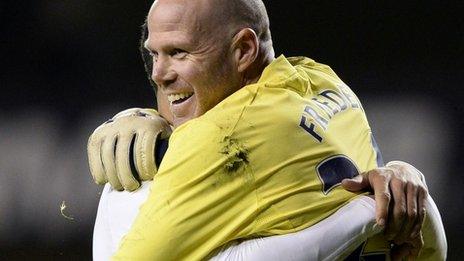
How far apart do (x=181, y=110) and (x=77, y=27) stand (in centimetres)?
117

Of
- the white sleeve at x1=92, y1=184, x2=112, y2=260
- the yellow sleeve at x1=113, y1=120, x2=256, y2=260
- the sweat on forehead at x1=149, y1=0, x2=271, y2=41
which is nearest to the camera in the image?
the yellow sleeve at x1=113, y1=120, x2=256, y2=260

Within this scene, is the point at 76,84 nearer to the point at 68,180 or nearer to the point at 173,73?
the point at 68,180

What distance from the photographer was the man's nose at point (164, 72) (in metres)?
1.49

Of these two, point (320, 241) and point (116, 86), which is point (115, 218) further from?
point (116, 86)

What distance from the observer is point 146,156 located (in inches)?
60.8

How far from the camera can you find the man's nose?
1.49 metres

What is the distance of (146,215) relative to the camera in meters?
1.36

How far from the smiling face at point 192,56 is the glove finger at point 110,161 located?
14 cm

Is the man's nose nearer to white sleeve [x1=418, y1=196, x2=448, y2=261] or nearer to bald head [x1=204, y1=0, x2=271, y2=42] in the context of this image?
bald head [x1=204, y1=0, x2=271, y2=42]

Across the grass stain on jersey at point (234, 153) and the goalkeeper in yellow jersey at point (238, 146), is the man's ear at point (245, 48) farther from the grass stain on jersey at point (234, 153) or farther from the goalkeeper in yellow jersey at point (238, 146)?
the grass stain on jersey at point (234, 153)

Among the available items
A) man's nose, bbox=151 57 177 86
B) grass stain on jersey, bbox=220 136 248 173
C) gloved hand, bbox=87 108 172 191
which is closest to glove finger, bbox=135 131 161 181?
gloved hand, bbox=87 108 172 191

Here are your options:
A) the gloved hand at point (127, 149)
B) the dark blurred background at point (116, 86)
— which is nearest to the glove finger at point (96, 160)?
the gloved hand at point (127, 149)

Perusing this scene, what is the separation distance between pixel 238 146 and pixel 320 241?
0.16 meters

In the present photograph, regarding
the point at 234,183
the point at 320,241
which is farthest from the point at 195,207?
the point at 320,241
